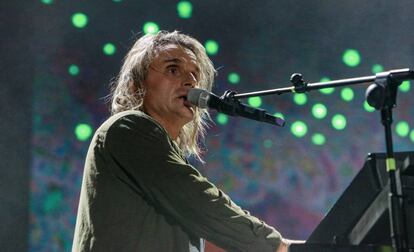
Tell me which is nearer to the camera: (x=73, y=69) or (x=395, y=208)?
(x=395, y=208)

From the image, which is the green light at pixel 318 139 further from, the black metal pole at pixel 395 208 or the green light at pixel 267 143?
the black metal pole at pixel 395 208

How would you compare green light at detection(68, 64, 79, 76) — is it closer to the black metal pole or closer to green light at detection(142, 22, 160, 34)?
green light at detection(142, 22, 160, 34)

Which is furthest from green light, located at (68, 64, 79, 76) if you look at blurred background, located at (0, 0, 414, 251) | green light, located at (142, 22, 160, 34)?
green light, located at (142, 22, 160, 34)

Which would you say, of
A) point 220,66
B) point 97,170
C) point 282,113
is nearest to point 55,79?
point 220,66

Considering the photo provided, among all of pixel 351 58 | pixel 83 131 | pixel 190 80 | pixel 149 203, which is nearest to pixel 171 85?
pixel 190 80

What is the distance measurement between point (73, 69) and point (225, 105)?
5.33ft

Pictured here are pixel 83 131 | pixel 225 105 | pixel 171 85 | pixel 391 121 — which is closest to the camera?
pixel 391 121

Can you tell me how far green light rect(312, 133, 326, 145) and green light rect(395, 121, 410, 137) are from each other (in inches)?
13.1

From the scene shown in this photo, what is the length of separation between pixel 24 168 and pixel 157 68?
49.5 inches

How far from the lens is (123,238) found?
1.38 meters

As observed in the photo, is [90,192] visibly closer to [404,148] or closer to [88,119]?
[88,119]

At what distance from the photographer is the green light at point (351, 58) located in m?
2.96

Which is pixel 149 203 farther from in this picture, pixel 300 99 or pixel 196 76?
pixel 300 99

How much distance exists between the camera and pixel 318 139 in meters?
2.93
